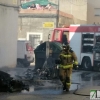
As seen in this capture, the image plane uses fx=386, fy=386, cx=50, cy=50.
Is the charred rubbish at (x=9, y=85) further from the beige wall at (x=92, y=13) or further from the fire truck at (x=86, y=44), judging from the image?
the beige wall at (x=92, y=13)

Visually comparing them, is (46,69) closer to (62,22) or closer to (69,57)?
A: (69,57)

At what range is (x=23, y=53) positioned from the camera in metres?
24.5

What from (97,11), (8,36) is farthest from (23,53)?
(97,11)

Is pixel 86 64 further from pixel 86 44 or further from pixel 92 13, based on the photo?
pixel 92 13

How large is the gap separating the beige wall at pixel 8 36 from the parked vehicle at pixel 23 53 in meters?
1.62

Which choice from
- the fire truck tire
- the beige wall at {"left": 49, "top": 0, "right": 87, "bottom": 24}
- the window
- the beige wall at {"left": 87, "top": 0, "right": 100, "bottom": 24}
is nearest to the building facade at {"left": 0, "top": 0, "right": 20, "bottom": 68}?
the fire truck tire

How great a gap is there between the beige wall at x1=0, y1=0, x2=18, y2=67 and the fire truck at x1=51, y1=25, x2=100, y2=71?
323 cm

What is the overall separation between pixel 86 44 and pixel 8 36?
174 inches

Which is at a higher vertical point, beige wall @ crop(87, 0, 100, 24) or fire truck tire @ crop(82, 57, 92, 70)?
beige wall @ crop(87, 0, 100, 24)

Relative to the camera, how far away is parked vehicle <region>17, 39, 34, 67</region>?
24.3 metres

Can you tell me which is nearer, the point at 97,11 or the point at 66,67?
the point at 66,67

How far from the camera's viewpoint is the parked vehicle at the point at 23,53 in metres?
24.3

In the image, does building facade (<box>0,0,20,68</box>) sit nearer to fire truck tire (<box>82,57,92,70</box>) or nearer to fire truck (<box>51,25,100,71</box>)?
fire truck (<box>51,25,100,71</box>)

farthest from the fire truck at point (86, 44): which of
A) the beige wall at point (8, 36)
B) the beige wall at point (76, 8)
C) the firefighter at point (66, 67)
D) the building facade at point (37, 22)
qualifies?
the beige wall at point (76, 8)
